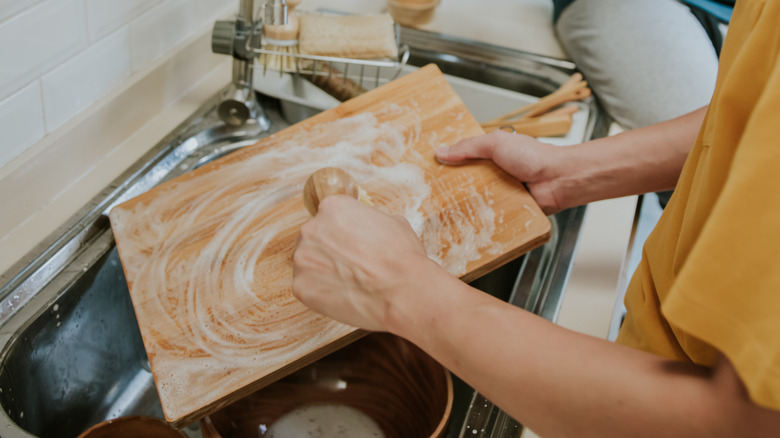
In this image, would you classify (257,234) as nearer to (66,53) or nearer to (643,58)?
(66,53)

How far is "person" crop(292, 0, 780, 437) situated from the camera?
1.08ft

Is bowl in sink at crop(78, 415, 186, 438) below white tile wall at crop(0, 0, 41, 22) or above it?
below

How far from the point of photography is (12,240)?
78 centimetres

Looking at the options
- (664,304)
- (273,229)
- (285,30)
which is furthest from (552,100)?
(664,304)

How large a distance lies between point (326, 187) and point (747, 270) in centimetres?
41

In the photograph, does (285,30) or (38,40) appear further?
(285,30)

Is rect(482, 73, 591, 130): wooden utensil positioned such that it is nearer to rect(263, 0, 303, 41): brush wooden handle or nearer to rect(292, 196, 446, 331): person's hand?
rect(263, 0, 303, 41): brush wooden handle

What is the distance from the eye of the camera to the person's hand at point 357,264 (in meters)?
0.53

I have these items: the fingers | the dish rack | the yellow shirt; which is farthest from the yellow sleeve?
the dish rack

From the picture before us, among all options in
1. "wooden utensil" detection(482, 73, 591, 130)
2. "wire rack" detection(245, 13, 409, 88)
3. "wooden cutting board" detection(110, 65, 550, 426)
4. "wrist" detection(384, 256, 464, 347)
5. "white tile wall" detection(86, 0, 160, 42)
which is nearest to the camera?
"wrist" detection(384, 256, 464, 347)

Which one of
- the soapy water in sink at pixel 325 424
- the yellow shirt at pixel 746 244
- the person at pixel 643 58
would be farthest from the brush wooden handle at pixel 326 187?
the person at pixel 643 58

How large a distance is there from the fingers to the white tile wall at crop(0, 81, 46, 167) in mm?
493

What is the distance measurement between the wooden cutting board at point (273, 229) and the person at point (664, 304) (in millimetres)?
95

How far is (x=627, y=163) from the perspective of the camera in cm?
77
